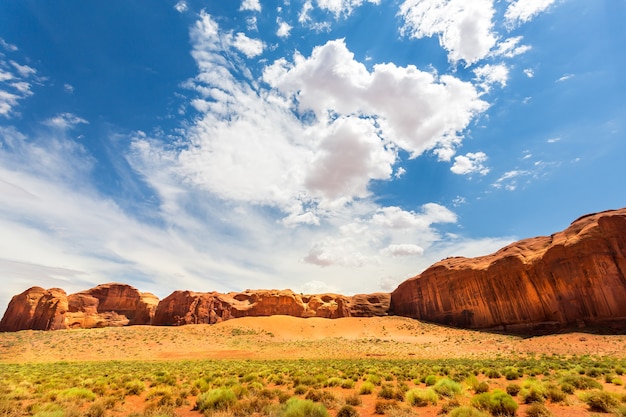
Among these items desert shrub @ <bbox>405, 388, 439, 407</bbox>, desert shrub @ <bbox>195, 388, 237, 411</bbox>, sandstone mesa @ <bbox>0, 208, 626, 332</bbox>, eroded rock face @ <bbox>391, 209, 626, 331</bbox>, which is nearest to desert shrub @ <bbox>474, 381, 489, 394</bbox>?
desert shrub @ <bbox>405, 388, 439, 407</bbox>

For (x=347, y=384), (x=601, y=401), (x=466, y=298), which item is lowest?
(x=347, y=384)

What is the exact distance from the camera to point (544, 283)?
145 ft

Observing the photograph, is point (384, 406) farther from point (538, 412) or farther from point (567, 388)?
point (567, 388)

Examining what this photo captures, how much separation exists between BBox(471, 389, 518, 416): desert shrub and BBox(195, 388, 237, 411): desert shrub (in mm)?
7842

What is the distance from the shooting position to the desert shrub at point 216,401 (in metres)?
10.2

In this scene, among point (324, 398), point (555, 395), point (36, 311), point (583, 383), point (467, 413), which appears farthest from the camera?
point (36, 311)

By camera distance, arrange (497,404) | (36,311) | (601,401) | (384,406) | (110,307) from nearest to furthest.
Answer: (497,404), (601,401), (384,406), (36,311), (110,307)

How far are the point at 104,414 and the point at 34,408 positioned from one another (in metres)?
2.82

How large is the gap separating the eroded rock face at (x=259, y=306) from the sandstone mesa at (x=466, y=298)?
238 mm

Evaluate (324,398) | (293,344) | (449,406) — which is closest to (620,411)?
(449,406)

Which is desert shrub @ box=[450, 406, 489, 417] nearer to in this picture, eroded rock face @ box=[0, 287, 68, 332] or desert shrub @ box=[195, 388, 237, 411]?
desert shrub @ box=[195, 388, 237, 411]

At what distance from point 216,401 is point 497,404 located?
29.1 feet

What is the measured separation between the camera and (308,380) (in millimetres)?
15219

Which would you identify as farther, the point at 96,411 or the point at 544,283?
the point at 544,283
